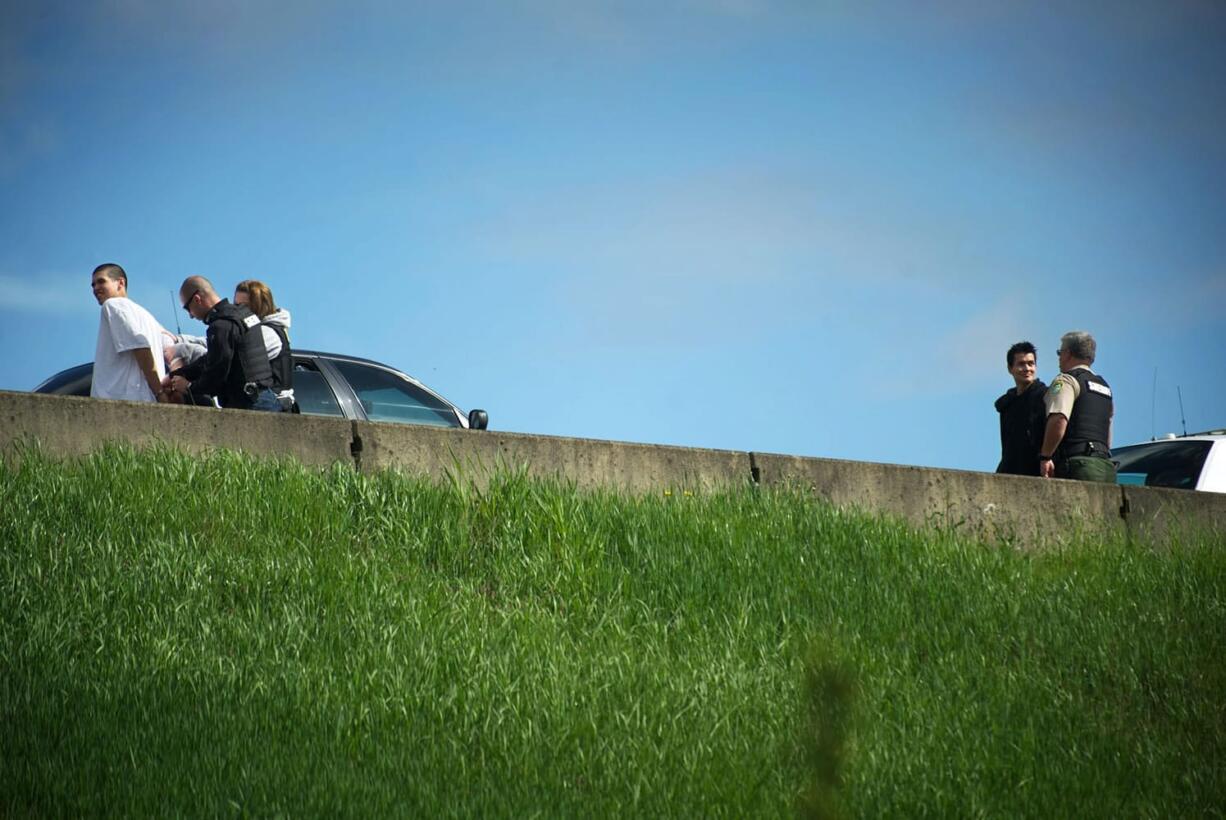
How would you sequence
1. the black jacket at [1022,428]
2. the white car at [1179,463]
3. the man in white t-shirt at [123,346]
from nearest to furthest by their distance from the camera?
the man in white t-shirt at [123,346], the black jacket at [1022,428], the white car at [1179,463]

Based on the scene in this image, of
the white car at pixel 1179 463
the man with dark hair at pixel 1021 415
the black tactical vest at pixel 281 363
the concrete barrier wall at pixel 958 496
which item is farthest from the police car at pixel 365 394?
the white car at pixel 1179 463

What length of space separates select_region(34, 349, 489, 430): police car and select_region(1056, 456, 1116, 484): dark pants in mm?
5046

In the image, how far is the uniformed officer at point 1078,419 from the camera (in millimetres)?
9703

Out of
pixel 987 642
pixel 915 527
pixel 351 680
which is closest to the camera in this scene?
pixel 351 680

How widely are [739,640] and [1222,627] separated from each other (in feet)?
10.6

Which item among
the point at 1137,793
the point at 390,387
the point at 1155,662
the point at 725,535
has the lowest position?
the point at 1137,793

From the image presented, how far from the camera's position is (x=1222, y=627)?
7.87m

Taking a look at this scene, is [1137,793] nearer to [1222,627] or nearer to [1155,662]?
[1155,662]

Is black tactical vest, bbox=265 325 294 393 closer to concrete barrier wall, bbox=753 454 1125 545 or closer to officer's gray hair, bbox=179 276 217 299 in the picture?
officer's gray hair, bbox=179 276 217 299

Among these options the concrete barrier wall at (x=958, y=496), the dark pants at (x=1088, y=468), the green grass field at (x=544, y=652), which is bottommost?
the green grass field at (x=544, y=652)

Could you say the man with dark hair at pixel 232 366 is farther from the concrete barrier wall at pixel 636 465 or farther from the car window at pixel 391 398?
the car window at pixel 391 398

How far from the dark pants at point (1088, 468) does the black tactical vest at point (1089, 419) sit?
0.15ft

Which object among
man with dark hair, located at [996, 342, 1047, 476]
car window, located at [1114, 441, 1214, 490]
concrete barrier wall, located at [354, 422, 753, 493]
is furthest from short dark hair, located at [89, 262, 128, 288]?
car window, located at [1114, 441, 1214, 490]

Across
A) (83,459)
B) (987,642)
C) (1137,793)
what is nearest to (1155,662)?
(987,642)
